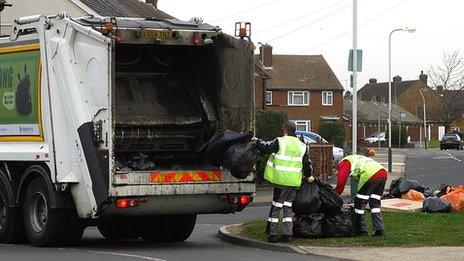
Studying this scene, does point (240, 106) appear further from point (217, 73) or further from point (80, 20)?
point (80, 20)

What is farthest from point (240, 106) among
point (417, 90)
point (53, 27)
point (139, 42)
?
point (417, 90)

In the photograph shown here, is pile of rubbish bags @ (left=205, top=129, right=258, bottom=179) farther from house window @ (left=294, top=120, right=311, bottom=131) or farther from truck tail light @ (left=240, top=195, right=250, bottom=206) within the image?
house window @ (left=294, top=120, right=311, bottom=131)

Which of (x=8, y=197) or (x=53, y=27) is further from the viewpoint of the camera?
(x=8, y=197)

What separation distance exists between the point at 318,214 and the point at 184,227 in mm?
2130

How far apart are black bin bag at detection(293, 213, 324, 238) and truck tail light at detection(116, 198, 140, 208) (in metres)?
2.29

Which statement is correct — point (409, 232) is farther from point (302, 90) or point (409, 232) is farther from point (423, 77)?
point (423, 77)

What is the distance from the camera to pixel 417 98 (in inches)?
4291

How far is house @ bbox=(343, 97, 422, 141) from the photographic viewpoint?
9075cm

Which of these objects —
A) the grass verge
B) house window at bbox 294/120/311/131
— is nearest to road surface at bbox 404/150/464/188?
the grass verge

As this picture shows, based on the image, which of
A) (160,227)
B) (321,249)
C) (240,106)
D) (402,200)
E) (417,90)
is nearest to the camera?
(321,249)

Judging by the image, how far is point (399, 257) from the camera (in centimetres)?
1080

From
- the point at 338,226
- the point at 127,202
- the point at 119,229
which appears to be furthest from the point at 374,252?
the point at 119,229

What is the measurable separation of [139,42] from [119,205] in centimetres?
208

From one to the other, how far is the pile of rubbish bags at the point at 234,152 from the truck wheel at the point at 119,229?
2.18m
